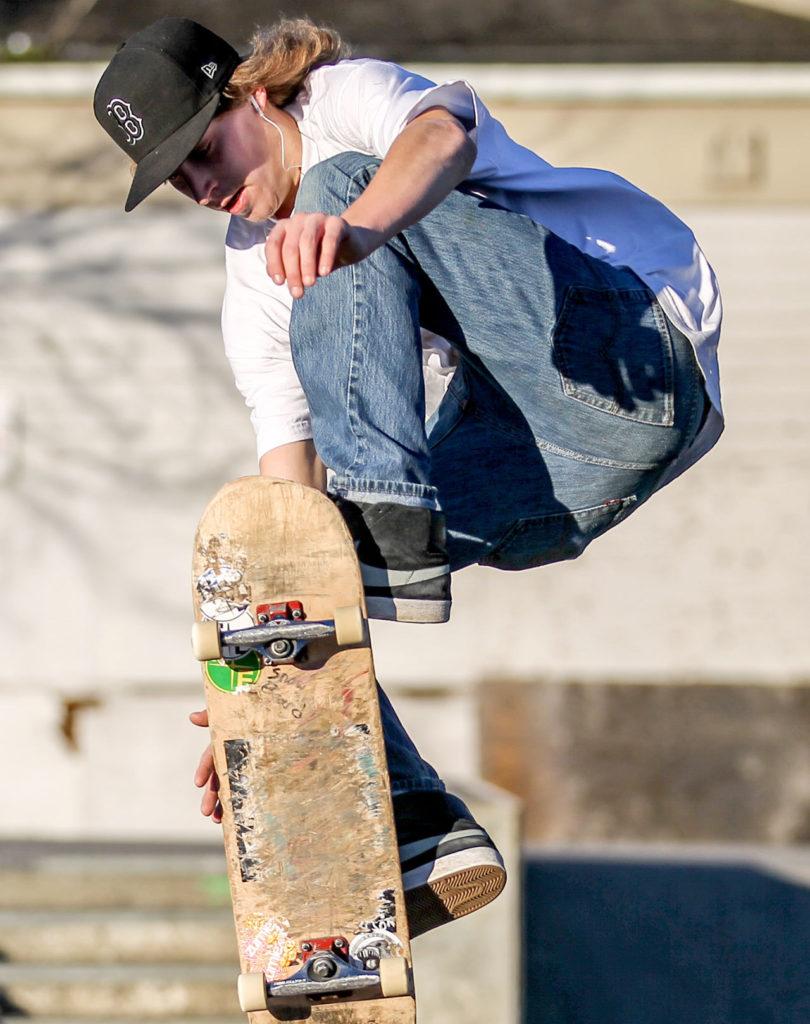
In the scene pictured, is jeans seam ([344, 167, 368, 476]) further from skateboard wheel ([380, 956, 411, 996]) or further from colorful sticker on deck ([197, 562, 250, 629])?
skateboard wheel ([380, 956, 411, 996])

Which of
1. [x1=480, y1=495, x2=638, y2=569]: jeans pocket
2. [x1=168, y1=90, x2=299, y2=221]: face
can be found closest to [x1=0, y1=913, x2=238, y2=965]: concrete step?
[x1=480, y1=495, x2=638, y2=569]: jeans pocket

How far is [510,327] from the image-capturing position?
256 cm

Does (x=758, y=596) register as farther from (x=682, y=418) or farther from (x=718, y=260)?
(x=682, y=418)

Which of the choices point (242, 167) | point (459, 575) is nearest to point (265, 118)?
point (242, 167)

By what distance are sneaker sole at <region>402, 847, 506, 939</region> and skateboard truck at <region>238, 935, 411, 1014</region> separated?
0.14 m

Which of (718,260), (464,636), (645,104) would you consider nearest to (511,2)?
(645,104)

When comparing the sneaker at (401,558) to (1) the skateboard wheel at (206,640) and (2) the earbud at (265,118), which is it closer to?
(1) the skateboard wheel at (206,640)

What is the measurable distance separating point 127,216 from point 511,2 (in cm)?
265

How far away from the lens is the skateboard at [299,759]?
238cm

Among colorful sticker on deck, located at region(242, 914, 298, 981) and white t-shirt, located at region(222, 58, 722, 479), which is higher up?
white t-shirt, located at region(222, 58, 722, 479)

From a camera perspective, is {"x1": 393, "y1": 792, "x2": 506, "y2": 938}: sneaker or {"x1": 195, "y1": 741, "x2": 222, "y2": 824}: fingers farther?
{"x1": 195, "y1": 741, "x2": 222, "y2": 824}: fingers

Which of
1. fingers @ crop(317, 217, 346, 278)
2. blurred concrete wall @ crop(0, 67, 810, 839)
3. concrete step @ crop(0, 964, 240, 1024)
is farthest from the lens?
blurred concrete wall @ crop(0, 67, 810, 839)

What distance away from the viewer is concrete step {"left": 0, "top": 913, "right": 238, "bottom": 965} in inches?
213

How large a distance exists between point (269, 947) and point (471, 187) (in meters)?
1.44
